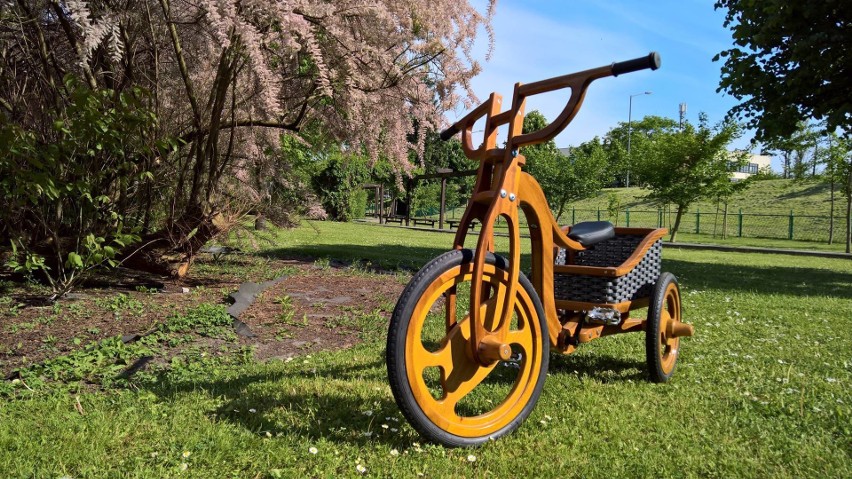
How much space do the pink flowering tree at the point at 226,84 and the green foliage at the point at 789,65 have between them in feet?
24.2

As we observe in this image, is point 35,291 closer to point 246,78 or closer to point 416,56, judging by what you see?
point 246,78

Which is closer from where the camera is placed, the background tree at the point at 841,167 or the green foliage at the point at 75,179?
the green foliage at the point at 75,179

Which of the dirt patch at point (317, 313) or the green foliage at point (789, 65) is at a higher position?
the green foliage at point (789, 65)

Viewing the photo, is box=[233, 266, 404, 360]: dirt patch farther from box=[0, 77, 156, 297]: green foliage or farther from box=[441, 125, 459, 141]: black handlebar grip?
box=[441, 125, 459, 141]: black handlebar grip

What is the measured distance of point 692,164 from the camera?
2406 cm

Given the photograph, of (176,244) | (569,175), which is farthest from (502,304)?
(569,175)

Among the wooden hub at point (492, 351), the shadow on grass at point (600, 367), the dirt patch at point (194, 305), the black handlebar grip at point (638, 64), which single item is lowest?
the shadow on grass at point (600, 367)

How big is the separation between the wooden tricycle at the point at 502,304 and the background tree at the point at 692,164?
22.5 meters

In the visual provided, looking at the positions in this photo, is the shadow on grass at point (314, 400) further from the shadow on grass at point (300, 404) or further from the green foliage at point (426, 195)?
the green foliage at point (426, 195)

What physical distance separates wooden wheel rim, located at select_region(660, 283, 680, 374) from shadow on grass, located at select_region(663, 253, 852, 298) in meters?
4.98

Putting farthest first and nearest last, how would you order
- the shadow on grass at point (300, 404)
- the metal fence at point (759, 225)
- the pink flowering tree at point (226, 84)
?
the metal fence at point (759, 225)
the pink flowering tree at point (226, 84)
the shadow on grass at point (300, 404)

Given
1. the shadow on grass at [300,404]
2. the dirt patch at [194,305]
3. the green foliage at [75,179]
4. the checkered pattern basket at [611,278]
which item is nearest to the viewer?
the shadow on grass at [300,404]

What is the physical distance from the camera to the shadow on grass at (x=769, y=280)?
8.72 meters

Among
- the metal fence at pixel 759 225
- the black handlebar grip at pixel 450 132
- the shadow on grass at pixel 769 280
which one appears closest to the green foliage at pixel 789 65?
the shadow on grass at pixel 769 280
